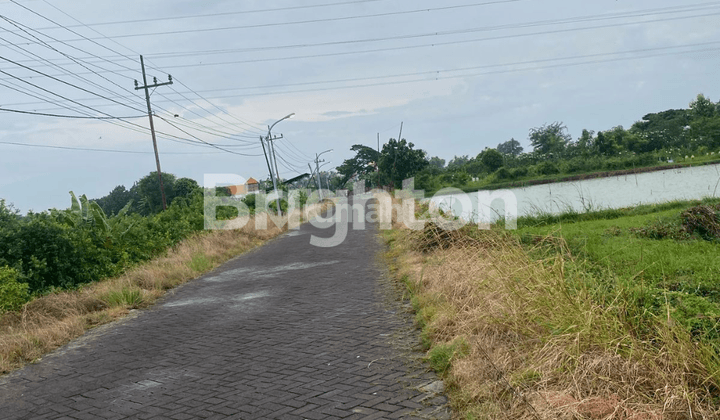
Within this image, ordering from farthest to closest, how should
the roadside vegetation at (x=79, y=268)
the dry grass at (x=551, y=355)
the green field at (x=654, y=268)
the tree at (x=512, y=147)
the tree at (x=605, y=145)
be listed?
the tree at (x=512, y=147) < the tree at (x=605, y=145) < the roadside vegetation at (x=79, y=268) < the green field at (x=654, y=268) < the dry grass at (x=551, y=355)

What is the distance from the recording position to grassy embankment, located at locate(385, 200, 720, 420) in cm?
399

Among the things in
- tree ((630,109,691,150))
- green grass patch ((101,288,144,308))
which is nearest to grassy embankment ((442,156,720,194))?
tree ((630,109,691,150))

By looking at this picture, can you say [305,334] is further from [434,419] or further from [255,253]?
[255,253]

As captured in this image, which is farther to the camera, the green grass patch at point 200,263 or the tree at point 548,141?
the tree at point 548,141

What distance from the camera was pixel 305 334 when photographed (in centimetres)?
783

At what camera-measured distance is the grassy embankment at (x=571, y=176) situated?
57.0m

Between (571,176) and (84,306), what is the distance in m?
57.0

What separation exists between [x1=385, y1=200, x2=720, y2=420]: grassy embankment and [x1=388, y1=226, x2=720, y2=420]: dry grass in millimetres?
11

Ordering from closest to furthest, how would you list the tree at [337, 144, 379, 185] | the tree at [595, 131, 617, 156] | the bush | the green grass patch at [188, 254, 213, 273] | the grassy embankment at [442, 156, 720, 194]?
the bush
the green grass patch at [188, 254, 213, 273]
the grassy embankment at [442, 156, 720, 194]
the tree at [595, 131, 617, 156]
the tree at [337, 144, 379, 185]

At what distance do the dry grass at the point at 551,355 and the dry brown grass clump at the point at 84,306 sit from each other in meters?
5.27

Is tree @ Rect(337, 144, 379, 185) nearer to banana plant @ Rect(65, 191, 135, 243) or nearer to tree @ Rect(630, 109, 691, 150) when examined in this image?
tree @ Rect(630, 109, 691, 150)

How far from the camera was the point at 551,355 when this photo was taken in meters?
4.84

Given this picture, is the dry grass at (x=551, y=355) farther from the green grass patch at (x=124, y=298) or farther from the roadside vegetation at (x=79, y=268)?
the green grass patch at (x=124, y=298)

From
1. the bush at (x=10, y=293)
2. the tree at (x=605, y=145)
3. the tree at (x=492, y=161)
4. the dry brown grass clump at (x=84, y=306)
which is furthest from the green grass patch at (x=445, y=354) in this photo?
the tree at (x=492, y=161)
